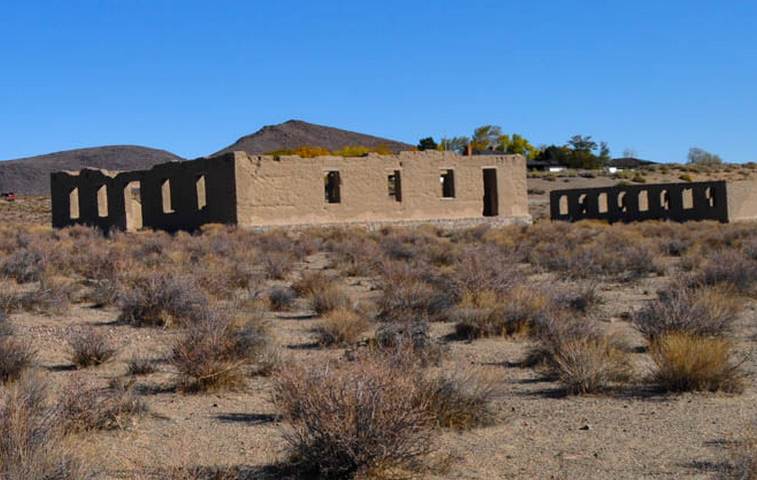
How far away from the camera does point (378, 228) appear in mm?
31844

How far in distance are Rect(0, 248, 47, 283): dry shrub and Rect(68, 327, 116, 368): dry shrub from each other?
7.29 metres

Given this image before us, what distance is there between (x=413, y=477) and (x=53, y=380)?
169 inches

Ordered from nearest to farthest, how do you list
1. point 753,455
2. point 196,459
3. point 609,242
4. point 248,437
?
point 753,455
point 196,459
point 248,437
point 609,242

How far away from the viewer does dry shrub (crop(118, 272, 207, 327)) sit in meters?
11.4

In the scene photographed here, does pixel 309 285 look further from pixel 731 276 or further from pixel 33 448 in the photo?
pixel 33 448

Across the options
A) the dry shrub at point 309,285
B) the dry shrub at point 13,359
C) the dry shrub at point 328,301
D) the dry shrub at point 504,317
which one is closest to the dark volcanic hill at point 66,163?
the dry shrub at point 309,285

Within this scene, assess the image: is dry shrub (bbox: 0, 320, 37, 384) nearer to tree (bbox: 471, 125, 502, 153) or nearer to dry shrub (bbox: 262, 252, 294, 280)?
dry shrub (bbox: 262, 252, 294, 280)

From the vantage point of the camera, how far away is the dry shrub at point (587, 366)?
758cm

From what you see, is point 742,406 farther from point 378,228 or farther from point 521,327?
point 378,228

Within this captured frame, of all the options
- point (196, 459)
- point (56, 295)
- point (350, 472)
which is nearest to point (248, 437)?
point (196, 459)

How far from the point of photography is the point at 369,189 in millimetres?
32094

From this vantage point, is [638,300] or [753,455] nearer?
[753,455]

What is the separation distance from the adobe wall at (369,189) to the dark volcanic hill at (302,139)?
46.7m

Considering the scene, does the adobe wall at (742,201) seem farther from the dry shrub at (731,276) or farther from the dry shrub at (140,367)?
the dry shrub at (140,367)
